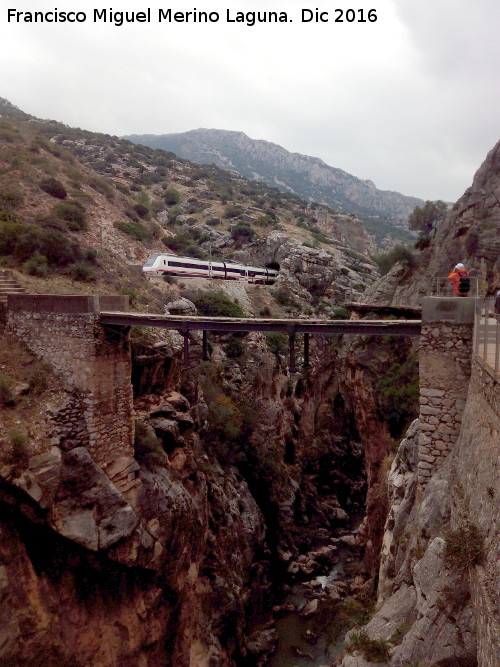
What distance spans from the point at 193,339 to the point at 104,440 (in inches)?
403

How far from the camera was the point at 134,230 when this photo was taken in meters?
30.2

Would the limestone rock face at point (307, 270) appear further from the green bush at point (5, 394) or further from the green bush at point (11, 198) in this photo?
the green bush at point (5, 394)

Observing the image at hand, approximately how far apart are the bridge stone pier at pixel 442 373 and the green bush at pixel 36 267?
1456cm

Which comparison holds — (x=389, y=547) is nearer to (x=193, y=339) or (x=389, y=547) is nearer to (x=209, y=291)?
(x=193, y=339)

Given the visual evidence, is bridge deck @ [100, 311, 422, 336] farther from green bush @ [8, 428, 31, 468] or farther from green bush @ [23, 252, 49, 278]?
green bush @ [23, 252, 49, 278]

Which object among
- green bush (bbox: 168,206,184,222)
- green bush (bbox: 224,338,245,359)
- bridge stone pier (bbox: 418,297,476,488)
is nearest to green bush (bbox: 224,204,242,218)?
green bush (bbox: 168,206,184,222)

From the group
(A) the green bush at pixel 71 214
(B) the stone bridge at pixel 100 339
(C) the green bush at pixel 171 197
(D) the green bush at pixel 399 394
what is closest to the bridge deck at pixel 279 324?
(B) the stone bridge at pixel 100 339

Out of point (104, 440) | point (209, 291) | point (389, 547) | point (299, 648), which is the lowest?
point (299, 648)

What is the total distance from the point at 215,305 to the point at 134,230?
8.11 meters

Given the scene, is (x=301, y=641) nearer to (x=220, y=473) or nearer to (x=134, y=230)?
(x=220, y=473)

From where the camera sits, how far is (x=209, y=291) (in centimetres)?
3039

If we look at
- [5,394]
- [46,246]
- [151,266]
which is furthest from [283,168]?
[5,394]

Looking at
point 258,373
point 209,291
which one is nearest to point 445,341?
point 258,373

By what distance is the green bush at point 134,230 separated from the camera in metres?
28.9
